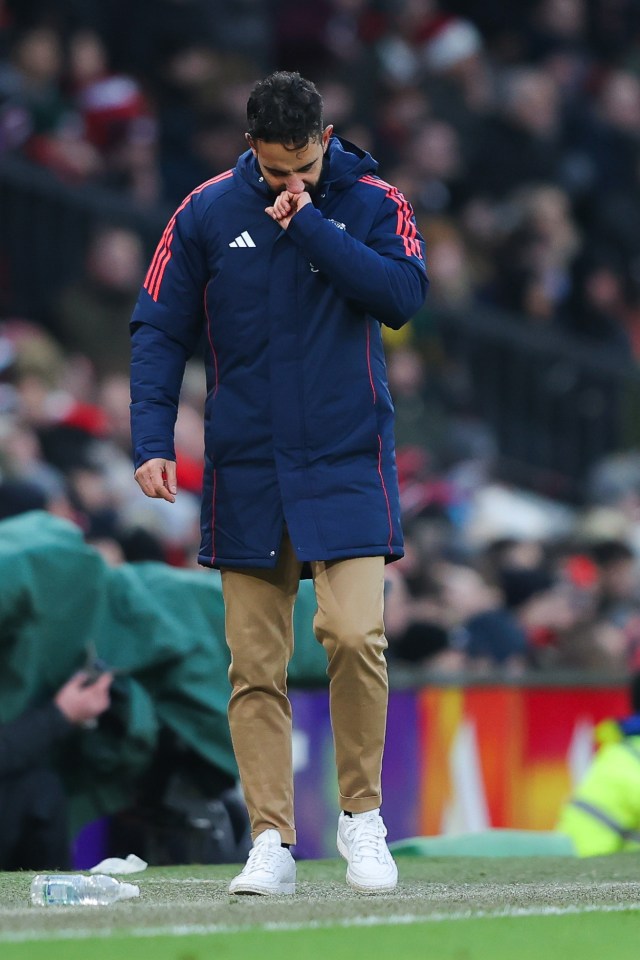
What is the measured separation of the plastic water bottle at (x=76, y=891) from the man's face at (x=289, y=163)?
1.64 meters

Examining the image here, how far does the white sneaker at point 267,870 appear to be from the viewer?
4.45 meters

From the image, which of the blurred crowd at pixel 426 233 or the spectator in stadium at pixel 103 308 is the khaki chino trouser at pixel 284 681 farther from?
the spectator in stadium at pixel 103 308

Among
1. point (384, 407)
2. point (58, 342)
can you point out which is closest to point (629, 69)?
point (58, 342)

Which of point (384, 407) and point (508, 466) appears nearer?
point (384, 407)

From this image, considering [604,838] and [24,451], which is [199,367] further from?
[604,838]

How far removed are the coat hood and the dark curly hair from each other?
203 millimetres

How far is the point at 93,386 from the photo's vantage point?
10.3 m

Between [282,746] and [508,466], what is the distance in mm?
8645

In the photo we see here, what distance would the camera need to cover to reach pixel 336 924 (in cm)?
364

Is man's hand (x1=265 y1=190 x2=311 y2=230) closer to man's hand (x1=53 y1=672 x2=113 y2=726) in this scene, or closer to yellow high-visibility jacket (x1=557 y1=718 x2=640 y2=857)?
man's hand (x1=53 y1=672 x2=113 y2=726)

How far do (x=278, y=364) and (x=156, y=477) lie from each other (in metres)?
0.39

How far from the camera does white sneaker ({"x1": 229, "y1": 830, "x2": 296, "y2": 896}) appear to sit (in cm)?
445

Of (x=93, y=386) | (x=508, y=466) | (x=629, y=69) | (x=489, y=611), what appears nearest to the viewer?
(x=489, y=611)

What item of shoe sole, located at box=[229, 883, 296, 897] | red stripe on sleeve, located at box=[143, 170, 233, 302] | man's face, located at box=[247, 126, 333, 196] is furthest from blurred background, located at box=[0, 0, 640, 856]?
shoe sole, located at box=[229, 883, 296, 897]
